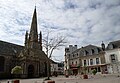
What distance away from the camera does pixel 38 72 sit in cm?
4841

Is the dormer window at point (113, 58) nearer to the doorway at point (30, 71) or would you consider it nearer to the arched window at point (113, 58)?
the arched window at point (113, 58)

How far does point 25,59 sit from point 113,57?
1083 inches

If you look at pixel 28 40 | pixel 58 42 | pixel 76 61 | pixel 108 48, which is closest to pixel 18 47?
pixel 28 40

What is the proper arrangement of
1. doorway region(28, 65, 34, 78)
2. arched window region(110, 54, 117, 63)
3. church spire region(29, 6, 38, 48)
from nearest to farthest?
arched window region(110, 54, 117, 63) → doorway region(28, 65, 34, 78) → church spire region(29, 6, 38, 48)

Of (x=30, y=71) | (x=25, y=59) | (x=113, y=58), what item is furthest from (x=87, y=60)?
(x=25, y=59)

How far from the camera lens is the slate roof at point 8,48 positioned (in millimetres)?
44812

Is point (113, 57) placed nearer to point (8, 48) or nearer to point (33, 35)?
point (33, 35)

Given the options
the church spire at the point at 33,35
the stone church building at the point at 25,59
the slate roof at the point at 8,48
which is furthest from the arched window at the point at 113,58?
the slate roof at the point at 8,48

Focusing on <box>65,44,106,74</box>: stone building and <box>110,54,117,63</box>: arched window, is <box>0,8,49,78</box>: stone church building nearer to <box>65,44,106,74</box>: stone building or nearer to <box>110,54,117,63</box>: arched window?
<box>65,44,106,74</box>: stone building

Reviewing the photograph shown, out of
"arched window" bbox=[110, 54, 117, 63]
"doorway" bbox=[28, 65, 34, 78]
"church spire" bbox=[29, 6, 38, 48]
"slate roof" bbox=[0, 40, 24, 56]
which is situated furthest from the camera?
"church spire" bbox=[29, 6, 38, 48]

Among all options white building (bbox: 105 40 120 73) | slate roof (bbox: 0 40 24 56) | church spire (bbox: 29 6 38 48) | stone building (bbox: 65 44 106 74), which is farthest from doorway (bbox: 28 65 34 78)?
white building (bbox: 105 40 120 73)

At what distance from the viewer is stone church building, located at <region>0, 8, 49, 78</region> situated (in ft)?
→ 142

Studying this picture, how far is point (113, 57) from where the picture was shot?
4462 centimetres

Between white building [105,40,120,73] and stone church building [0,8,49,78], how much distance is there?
784 inches
